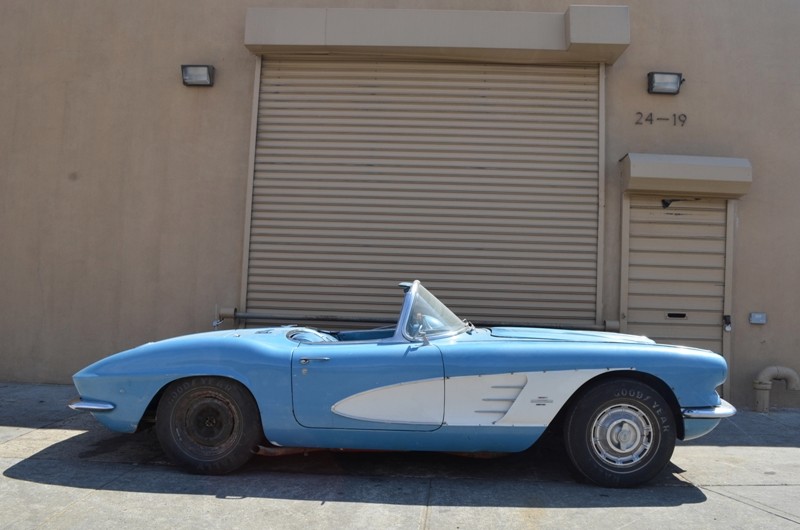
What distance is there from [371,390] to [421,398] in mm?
328

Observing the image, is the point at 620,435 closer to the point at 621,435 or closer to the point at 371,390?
the point at 621,435

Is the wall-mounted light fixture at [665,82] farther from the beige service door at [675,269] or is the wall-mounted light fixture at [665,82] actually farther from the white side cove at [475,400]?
the white side cove at [475,400]

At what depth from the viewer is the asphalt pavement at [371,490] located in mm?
3766

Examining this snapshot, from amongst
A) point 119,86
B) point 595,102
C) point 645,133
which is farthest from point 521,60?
point 119,86

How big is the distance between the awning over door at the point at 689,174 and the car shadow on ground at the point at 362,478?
131 inches

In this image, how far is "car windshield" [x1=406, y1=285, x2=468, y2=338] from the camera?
4.69 meters

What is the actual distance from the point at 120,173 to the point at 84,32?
1.78 m

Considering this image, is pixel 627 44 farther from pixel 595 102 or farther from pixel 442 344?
pixel 442 344

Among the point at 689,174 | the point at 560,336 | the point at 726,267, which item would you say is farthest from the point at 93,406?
the point at 726,267

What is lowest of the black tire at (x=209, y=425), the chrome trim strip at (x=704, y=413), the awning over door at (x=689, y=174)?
the black tire at (x=209, y=425)

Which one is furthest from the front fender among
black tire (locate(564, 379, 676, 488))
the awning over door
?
the awning over door

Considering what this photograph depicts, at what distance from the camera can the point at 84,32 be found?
8.02 metres

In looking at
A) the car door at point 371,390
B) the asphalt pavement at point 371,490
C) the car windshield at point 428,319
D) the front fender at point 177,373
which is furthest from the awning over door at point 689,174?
the front fender at point 177,373

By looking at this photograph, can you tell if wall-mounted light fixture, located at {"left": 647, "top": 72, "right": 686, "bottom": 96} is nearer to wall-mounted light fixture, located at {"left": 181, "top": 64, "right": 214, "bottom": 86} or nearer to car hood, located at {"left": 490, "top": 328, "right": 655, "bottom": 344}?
car hood, located at {"left": 490, "top": 328, "right": 655, "bottom": 344}
